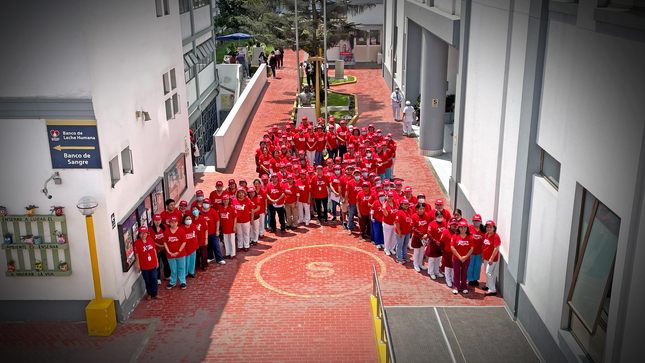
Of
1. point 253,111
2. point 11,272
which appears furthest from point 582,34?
point 253,111

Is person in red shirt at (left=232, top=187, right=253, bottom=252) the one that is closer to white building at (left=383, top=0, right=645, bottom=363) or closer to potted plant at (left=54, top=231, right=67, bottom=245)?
potted plant at (left=54, top=231, right=67, bottom=245)

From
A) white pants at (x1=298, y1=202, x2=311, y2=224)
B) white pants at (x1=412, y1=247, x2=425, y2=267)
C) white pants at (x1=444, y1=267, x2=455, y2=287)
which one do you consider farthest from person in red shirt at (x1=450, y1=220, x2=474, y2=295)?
white pants at (x1=298, y1=202, x2=311, y2=224)

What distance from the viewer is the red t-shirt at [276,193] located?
1683 cm

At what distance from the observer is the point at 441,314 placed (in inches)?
500

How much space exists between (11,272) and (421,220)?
8.84m

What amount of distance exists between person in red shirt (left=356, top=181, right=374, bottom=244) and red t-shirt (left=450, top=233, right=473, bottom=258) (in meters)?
3.25

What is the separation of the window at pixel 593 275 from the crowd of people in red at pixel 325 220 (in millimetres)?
3316

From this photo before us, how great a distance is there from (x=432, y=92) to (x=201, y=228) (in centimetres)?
1298

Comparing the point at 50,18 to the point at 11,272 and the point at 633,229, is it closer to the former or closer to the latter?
the point at 11,272

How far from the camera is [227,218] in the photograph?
1530cm

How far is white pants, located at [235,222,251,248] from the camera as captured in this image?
1585 centimetres

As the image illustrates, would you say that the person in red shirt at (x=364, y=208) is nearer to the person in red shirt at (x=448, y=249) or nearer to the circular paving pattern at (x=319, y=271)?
the circular paving pattern at (x=319, y=271)

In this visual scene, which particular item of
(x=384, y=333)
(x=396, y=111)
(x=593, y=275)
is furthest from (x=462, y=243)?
(x=396, y=111)

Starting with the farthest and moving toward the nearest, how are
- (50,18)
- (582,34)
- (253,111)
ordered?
(253,111), (50,18), (582,34)
